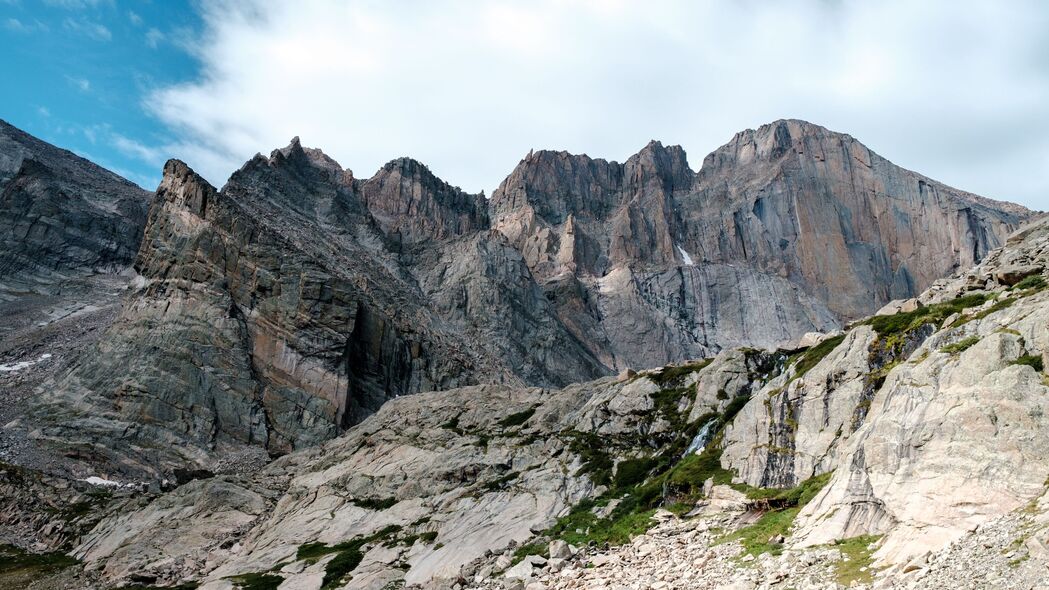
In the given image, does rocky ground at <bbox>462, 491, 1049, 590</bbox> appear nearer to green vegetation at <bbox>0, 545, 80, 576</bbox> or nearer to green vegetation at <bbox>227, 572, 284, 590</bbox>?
green vegetation at <bbox>227, 572, 284, 590</bbox>

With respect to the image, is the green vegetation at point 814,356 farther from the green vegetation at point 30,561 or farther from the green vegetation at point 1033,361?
the green vegetation at point 30,561

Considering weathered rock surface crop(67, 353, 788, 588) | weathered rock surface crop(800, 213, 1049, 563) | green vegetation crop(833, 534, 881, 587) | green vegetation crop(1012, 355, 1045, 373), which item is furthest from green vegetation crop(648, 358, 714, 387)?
green vegetation crop(833, 534, 881, 587)

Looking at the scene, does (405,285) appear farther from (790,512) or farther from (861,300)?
(790,512)

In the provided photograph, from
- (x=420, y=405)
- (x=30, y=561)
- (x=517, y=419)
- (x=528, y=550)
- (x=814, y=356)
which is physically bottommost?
(x=30, y=561)

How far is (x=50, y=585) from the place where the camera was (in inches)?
2245

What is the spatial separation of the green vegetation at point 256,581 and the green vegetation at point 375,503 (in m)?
9.98

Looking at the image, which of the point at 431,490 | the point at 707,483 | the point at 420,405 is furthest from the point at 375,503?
the point at 707,483

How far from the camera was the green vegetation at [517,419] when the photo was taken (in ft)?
217

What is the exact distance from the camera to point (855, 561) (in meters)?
21.5

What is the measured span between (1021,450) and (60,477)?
93038mm

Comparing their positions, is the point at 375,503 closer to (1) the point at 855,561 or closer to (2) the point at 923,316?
(2) the point at 923,316

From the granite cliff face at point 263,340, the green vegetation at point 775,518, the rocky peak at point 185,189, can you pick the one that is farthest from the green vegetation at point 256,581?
the rocky peak at point 185,189

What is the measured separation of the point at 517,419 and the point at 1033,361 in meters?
46.7

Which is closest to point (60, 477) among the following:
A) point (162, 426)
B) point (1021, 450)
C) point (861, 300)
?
point (162, 426)
